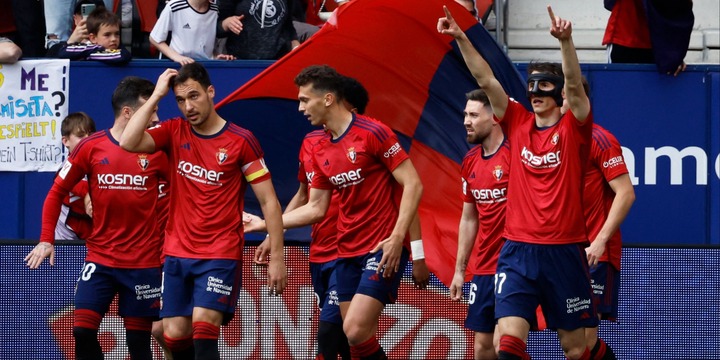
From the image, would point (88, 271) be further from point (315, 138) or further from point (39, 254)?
point (315, 138)

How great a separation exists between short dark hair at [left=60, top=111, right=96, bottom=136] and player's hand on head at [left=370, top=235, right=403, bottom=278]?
8.76ft

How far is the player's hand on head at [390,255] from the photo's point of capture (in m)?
8.66

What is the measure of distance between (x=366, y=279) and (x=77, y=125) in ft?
8.98

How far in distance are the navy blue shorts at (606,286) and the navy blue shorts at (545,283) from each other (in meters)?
1.03

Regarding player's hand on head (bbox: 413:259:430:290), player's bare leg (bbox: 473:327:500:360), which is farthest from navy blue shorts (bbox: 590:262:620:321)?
player's hand on head (bbox: 413:259:430:290)

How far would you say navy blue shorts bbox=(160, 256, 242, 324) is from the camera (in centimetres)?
853

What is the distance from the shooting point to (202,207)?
28.6 ft

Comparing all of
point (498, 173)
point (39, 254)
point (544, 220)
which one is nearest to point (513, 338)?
point (544, 220)

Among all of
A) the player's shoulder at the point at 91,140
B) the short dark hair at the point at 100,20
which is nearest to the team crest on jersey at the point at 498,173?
the player's shoulder at the point at 91,140

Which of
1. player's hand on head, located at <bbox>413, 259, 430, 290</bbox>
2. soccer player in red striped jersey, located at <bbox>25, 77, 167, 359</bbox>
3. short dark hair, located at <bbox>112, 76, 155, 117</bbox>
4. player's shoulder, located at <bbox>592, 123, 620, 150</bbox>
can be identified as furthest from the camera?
short dark hair, located at <bbox>112, 76, 155, 117</bbox>

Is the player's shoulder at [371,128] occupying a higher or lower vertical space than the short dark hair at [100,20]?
lower

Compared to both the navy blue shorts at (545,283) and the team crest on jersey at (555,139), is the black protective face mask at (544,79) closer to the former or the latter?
the team crest on jersey at (555,139)

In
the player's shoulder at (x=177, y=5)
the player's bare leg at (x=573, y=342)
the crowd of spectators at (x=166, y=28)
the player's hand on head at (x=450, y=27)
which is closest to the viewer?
the player's hand on head at (x=450, y=27)

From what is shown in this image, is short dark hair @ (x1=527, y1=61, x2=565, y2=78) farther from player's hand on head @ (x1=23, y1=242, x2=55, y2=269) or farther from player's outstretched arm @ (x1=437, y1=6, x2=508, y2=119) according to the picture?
player's hand on head @ (x1=23, y1=242, x2=55, y2=269)
